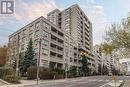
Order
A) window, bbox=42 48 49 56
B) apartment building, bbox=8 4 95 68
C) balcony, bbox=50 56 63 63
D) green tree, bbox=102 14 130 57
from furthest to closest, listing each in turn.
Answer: balcony, bbox=50 56 63 63 → apartment building, bbox=8 4 95 68 → window, bbox=42 48 49 56 → green tree, bbox=102 14 130 57

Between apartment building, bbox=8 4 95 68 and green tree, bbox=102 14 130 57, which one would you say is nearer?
green tree, bbox=102 14 130 57

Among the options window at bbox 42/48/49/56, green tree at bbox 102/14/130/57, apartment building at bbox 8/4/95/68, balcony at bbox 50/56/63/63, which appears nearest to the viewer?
green tree at bbox 102/14/130/57

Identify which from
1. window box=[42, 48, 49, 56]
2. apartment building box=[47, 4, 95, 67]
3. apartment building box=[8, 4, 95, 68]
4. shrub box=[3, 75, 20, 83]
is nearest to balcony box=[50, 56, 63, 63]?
apartment building box=[8, 4, 95, 68]

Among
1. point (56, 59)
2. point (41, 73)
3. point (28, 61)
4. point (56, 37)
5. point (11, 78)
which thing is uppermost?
point (56, 37)

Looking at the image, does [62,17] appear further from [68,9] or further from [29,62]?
[29,62]

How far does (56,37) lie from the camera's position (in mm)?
82562

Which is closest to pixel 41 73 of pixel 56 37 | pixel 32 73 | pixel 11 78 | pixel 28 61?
pixel 32 73

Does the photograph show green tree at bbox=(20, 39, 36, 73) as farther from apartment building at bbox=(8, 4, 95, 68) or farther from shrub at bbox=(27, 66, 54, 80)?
shrub at bbox=(27, 66, 54, 80)

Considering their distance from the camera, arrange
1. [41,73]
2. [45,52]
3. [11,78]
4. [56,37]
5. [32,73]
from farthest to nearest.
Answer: [56,37], [45,52], [41,73], [32,73], [11,78]

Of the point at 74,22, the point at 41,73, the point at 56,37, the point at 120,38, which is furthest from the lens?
the point at 74,22

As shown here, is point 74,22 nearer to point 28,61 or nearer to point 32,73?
point 28,61

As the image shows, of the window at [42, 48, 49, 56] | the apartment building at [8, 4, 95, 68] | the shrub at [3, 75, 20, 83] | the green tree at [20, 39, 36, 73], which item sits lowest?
the shrub at [3, 75, 20, 83]

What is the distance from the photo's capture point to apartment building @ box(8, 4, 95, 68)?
237 ft

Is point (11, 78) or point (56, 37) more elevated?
point (56, 37)
